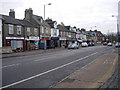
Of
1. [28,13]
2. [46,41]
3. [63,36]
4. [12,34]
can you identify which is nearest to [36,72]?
[12,34]

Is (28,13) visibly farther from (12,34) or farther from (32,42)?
(12,34)

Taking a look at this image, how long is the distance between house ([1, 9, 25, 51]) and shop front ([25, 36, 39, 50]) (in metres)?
1.66

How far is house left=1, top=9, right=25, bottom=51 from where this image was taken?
91.2 ft

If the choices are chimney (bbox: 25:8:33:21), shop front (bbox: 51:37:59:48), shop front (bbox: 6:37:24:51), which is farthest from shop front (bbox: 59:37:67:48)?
shop front (bbox: 6:37:24:51)

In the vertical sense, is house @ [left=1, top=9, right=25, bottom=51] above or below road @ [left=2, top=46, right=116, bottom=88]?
above

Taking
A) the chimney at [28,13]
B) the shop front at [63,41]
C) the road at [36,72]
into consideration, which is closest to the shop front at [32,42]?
the chimney at [28,13]

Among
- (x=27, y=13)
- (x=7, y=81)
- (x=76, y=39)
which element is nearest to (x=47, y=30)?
(x=27, y=13)

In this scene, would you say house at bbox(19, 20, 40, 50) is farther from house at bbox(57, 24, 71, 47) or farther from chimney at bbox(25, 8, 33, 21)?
house at bbox(57, 24, 71, 47)

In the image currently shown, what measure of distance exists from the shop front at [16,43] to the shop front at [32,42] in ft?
5.89

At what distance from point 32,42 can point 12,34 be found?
742 centimetres

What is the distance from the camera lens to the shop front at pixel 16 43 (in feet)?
94.0

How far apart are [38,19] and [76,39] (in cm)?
2605

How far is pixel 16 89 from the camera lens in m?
6.16

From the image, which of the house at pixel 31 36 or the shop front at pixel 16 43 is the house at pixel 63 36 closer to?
the house at pixel 31 36
